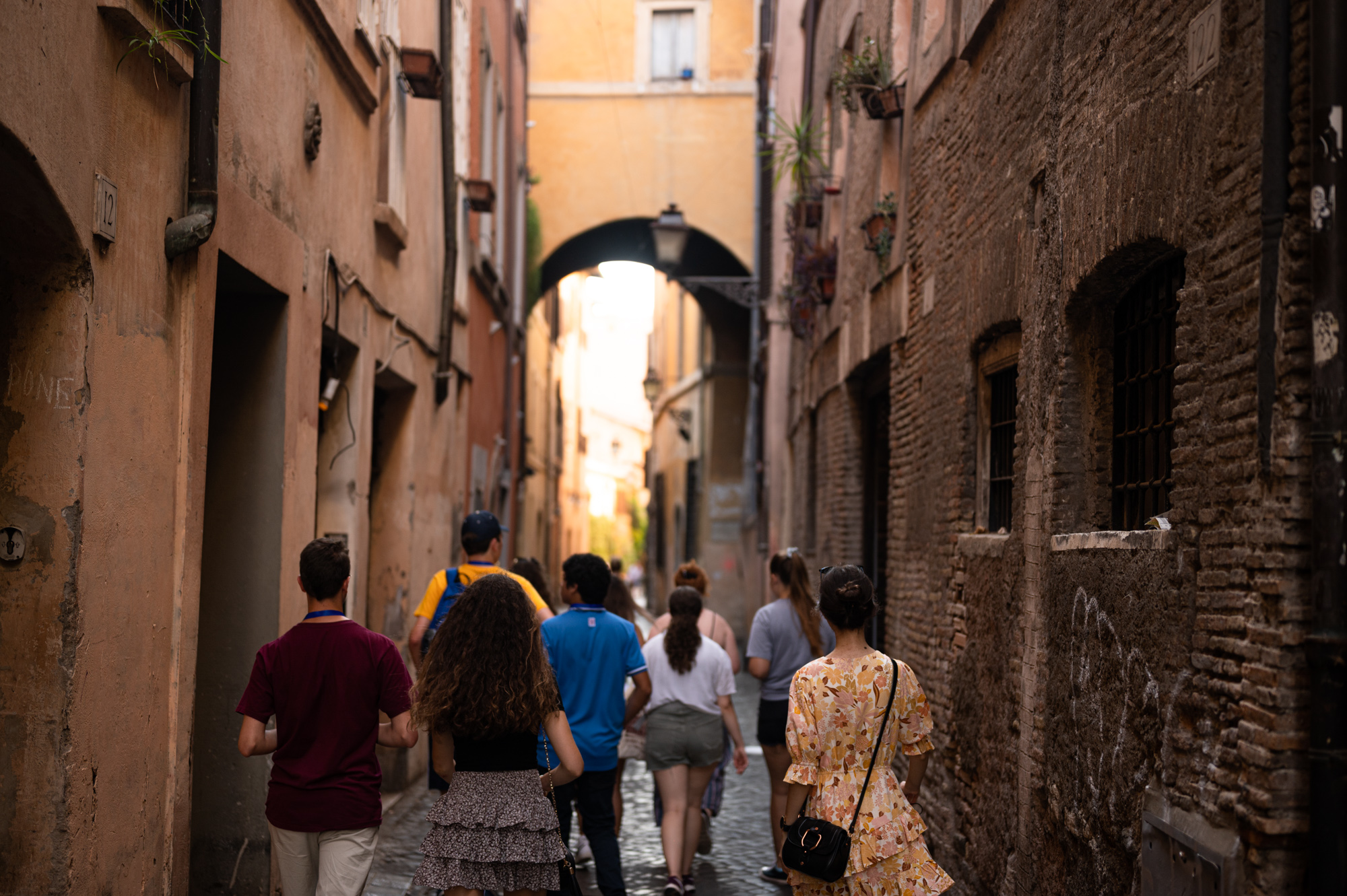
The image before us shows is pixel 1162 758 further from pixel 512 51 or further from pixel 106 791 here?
pixel 512 51

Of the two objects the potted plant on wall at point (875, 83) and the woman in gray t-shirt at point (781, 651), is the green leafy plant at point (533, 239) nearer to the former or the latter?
the potted plant on wall at point (875, 83)

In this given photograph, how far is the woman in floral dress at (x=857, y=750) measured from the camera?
4.04 metres

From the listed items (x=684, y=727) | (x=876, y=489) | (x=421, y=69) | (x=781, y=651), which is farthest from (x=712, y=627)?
(x=876, y=489)

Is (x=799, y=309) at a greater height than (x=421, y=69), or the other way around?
(x=421, y=69)

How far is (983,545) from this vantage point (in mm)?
6570

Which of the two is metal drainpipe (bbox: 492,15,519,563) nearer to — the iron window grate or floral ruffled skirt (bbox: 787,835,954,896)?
the iron window grate

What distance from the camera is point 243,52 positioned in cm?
536

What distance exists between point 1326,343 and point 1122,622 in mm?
1499

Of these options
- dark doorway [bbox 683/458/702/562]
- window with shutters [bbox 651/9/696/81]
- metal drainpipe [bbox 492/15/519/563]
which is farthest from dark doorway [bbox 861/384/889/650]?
dark doorway [bbox 683/458/702/562]

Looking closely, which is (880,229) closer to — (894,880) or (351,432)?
(351,432)

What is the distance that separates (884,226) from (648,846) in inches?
180

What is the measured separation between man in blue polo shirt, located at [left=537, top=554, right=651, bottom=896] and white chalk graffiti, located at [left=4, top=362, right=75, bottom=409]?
2.36 m

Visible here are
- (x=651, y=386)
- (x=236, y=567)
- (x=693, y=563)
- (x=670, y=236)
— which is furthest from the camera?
(x=651, y=386)

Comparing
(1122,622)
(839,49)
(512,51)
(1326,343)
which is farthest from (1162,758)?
(512,51)
